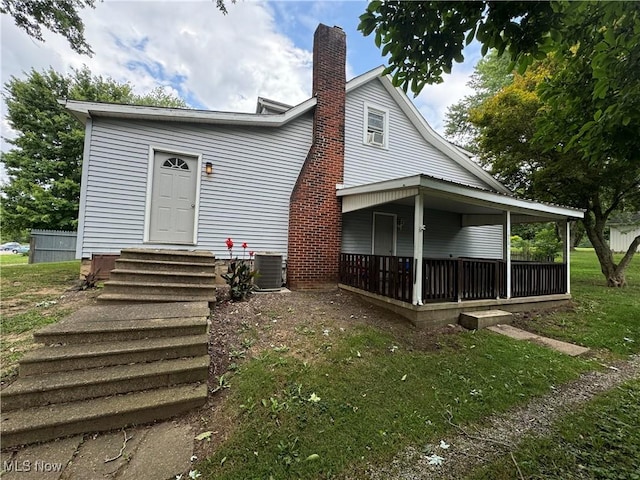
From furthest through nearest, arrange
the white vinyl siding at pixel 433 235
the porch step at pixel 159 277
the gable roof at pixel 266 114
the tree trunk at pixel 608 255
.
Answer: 1. the tree trunk at pixel 608 255
2. the white vinyl siding at pixel 433 235
3. the gable roof at pixel 266 114
4. the porch step at pixel 159 277

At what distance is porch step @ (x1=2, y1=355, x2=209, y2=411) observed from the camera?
256 centimetres

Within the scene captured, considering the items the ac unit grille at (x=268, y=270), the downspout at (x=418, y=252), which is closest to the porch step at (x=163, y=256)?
the ac unit grille at (x=268, y=270)

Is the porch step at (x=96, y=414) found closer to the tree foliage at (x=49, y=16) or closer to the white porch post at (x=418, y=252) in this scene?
the white porch post at (x=418, y=252)

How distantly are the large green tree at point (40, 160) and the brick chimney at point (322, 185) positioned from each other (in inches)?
669

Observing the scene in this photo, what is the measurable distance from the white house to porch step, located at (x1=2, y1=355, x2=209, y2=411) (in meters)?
3.74

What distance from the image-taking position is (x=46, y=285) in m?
6.10

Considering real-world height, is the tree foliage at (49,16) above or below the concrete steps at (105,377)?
above

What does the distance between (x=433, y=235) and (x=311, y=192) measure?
4.91 meters

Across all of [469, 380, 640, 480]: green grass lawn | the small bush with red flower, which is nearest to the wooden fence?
the small bush with red flower

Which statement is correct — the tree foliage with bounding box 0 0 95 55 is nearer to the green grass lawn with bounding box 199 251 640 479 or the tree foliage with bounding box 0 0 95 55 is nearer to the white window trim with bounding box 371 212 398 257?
the white window trim with bounding box 371 212 398 257

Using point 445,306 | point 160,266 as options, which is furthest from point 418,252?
point 160,266

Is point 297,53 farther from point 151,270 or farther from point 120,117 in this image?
point 151,270

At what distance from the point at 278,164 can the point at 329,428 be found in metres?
6.25

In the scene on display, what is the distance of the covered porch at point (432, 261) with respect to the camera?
5230mm
